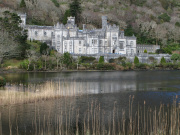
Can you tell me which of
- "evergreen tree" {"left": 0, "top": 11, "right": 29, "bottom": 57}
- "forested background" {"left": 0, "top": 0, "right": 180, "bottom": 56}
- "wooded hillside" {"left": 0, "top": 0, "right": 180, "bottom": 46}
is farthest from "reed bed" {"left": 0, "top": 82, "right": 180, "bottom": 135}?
"wooded hillside" {"left": 0, "top": 0, "right": 180, "bottom": 46}

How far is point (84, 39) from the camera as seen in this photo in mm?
75000

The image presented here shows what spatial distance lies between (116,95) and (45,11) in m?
76.2

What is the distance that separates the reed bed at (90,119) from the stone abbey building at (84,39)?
4467cm

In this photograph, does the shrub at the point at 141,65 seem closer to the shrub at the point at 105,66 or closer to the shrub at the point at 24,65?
the shrub at the point at 105,66

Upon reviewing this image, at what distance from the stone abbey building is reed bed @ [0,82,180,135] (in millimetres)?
44668

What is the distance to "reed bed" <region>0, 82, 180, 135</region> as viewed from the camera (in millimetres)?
16766

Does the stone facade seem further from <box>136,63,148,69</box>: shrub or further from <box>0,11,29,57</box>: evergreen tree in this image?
<box>0,11,29,57</box>: evergreen tree

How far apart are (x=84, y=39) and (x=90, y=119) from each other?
56.0 meters

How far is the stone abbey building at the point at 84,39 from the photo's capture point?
74938 mm

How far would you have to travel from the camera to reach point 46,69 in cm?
6253

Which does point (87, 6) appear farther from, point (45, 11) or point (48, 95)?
point (48, 95)

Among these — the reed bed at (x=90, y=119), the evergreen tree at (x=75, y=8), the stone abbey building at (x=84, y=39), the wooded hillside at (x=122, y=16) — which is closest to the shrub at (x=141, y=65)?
the stone abbey building at (x=84, y=39)

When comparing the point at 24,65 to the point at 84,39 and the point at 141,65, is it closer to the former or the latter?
the point at 84,39

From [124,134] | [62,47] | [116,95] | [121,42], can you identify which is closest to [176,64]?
[121,42]
